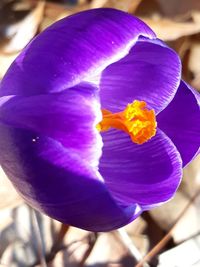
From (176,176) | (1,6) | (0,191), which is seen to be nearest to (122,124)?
(176,176)

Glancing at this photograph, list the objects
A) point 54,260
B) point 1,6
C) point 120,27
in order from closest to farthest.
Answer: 1. point 120,27
2. point 54,260
3. point 1,6

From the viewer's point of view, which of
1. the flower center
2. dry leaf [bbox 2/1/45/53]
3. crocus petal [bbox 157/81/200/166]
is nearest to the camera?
the flower center

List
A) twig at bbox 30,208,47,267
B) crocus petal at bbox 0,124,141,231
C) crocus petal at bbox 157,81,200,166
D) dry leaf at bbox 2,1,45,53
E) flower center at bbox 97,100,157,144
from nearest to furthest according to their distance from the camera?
crocus petal at bbox 0,124,141,231, flower center at bbox 97,100,157,144, crocus petal at bbox 157,81,200,166, twig at bbox 30,208,47,267, dry leaf at bbox 2,1,45,53

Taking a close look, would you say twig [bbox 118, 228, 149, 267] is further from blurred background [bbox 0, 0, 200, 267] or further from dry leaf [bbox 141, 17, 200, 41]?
dry leaf [bbox 141, 17, 200, 41]

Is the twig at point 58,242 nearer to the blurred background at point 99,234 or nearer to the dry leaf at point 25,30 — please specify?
the blurred background at point 99,234

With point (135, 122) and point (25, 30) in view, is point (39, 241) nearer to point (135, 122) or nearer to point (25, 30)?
point (135, 122)

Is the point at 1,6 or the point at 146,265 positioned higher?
the point at 1,6

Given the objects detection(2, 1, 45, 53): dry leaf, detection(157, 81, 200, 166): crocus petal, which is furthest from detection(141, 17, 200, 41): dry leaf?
detection(157, 81, 200, 166): crocus petal

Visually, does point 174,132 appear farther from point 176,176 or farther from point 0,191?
point 0,191
